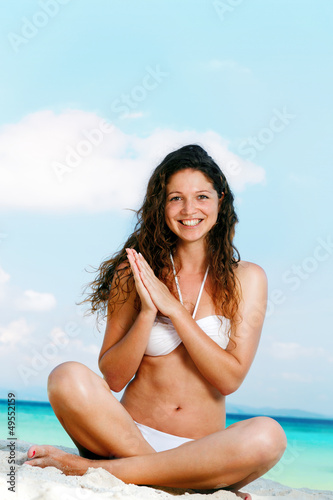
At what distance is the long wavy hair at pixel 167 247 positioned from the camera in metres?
3.49

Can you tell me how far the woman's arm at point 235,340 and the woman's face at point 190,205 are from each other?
41 cm

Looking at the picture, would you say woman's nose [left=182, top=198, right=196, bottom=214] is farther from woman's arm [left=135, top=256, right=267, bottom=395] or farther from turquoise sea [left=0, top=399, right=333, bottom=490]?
turquoise sea [left=0, top=399, right=333, bottom=490]

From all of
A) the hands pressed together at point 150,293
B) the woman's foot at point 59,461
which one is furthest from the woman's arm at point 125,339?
the woman's foot at point 59,461

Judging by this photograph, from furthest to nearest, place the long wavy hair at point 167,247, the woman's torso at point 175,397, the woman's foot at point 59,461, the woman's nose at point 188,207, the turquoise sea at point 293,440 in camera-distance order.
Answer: the turquoise sea at point 293,440
the long wavy hair at point 167,247
the woman's nose at point 188,207
the woman's torso at point 175,397
the woman's foot at point 59,461

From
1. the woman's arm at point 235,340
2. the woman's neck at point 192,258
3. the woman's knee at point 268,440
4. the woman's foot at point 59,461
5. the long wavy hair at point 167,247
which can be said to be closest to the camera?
the woman's knee at point 268,440

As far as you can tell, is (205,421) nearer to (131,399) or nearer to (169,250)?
(131,399)

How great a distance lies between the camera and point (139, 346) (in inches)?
124

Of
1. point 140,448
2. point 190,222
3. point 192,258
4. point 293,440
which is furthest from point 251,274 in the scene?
point 293,440

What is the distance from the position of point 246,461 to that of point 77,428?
2.66 ft

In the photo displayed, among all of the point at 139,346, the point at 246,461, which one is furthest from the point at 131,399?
the point at 246,461

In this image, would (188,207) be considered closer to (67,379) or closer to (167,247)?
(167,247)

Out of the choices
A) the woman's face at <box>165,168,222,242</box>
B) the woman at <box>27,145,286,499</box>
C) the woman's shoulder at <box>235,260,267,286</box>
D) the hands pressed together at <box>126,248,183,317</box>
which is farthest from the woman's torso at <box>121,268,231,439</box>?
the woman's face at <box>165,168,222,242</box>

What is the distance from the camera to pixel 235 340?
3303mm

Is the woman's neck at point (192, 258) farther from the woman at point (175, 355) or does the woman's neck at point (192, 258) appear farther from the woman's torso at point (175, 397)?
the woman's torso at point (175, 397)
